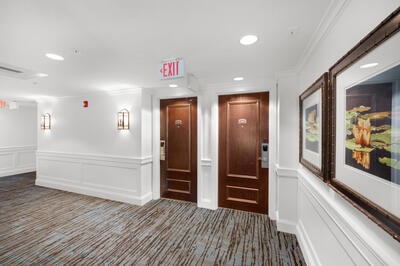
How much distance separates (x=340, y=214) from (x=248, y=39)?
5.23 ft

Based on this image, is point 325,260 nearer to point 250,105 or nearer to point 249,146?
point 249,146

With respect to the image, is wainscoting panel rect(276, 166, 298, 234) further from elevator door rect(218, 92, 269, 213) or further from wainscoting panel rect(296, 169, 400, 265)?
elevator door rect(218, 92, 269, 213)

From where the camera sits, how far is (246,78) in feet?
9.60

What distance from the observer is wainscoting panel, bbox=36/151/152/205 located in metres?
3.59

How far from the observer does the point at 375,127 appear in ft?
2.87

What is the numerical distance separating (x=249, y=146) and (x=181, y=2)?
248 cm

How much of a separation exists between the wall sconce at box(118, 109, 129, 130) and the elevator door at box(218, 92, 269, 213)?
6.29 ft

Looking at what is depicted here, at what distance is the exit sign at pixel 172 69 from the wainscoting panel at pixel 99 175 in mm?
2144

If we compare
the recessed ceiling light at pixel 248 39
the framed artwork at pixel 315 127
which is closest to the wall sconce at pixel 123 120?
the recessed ceiling light at pixel 248 39

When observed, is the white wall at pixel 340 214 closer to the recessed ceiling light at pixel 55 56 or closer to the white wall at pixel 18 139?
the recessed ceiling light at pixel 55 56

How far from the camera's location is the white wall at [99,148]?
359cm

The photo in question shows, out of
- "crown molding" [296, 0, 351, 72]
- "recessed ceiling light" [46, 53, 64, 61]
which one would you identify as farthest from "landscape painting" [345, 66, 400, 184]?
"recessed ceiling light" [46, 53, 64, 61]

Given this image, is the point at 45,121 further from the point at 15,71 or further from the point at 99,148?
the point at 15,71

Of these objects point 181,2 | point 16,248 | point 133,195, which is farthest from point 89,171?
point 181,2
